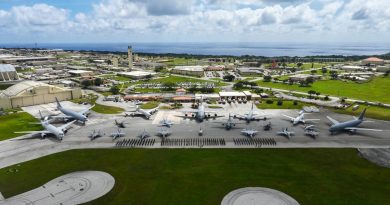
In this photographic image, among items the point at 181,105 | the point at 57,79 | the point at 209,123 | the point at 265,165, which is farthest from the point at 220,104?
the point at 57,79

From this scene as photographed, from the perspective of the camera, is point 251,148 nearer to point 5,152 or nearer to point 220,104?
point 220,104

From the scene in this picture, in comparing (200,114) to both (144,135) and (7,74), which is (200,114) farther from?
(7,74)

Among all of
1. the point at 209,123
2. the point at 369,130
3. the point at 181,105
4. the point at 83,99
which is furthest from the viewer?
the point at 83,99

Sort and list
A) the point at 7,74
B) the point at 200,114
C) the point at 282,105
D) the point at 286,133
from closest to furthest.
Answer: the point at 286,133 < the point at 200,114 < the point at 282,105 < the point at 7,74

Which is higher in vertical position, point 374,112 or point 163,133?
point 374,112

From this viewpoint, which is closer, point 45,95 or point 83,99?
point 45,95

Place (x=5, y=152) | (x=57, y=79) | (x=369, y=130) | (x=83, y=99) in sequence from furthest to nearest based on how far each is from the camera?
1. (x=57, y=79)
2. (x=83, y=99)
3. (x=369, y=130)
4. (x=5, y=152)

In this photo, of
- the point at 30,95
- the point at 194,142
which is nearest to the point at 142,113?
the point at 194,142
